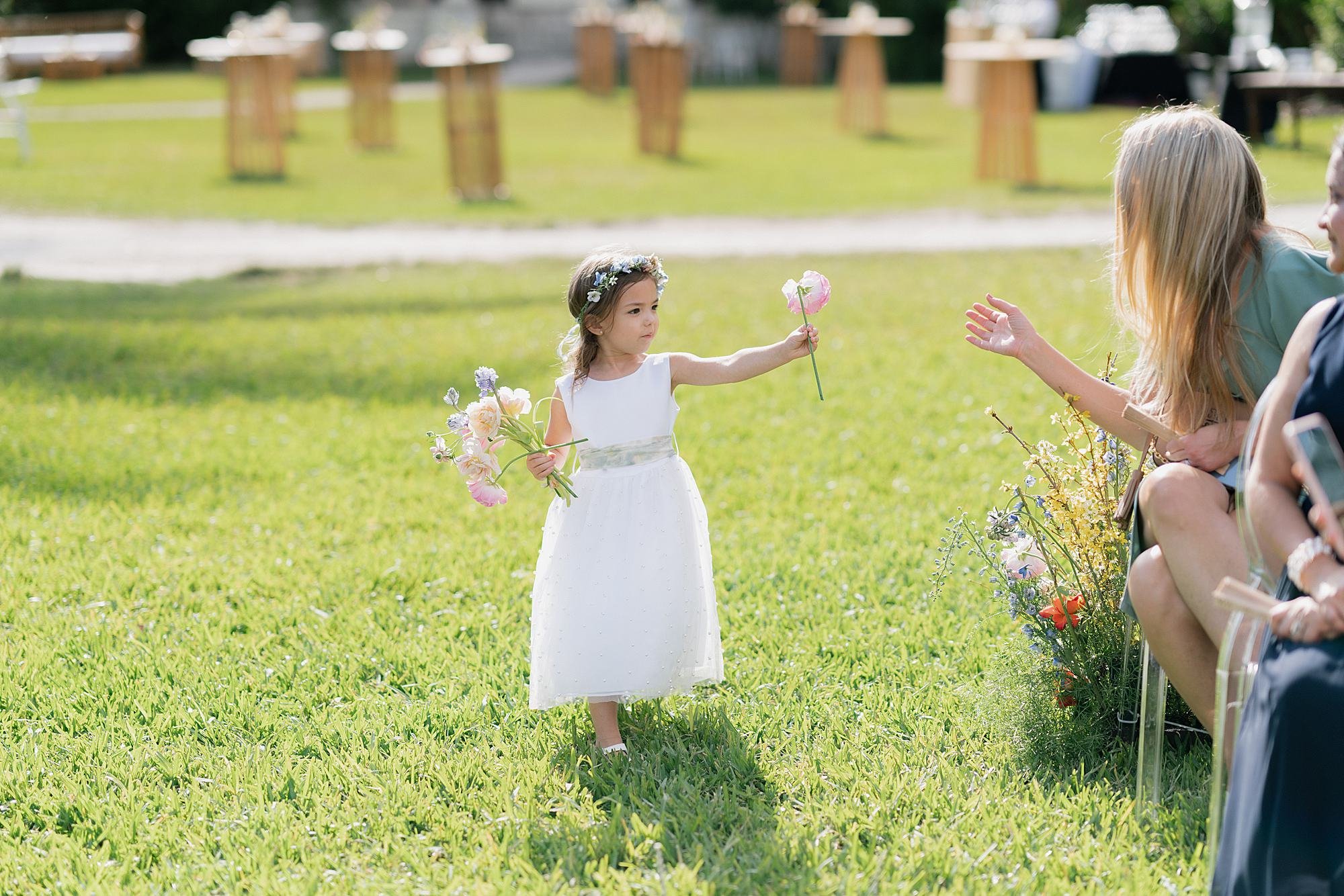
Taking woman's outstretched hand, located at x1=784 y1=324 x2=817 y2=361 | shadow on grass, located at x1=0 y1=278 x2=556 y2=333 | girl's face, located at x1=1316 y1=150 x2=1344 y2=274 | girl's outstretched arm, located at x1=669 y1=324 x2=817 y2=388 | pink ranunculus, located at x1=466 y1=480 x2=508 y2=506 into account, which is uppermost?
girl's face, located at x1=1316 y1=150 x2=1344 y2=274

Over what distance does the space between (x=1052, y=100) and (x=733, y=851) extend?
69.9ft

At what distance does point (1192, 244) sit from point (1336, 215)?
1.83ft

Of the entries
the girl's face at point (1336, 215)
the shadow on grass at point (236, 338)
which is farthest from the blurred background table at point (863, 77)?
the girl's face at point (1336, 215)

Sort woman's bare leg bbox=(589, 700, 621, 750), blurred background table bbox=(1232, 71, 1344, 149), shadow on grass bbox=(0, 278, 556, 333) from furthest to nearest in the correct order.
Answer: blurred background table bbox=(1232, 71, 1344, 149)
shadow on grass bbox=(0, 278, 556, 333)
woman's bare leg bbox=(589, 700, 621, 750)

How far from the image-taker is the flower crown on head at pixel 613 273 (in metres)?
3.29

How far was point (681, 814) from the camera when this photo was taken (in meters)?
3.08

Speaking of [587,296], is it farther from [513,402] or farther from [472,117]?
[472,117]

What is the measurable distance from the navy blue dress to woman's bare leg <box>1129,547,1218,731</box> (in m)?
0.48

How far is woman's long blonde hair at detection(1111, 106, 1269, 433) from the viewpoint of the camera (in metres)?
2.96

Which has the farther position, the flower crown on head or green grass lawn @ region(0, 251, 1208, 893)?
the flower crown on head

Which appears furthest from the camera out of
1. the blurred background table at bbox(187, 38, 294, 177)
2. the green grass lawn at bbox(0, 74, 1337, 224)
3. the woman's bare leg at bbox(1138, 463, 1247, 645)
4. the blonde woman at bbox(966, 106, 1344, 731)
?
the blurred background table at bbox(187, 38, 294, 177)

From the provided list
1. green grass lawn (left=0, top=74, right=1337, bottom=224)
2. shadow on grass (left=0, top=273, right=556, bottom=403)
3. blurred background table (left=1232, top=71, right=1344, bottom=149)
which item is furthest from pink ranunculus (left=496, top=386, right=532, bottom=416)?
blurred background table (left=1232, top=71, right=1344, bottom=149)

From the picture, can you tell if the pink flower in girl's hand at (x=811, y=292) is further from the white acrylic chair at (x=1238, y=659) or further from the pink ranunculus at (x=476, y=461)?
the white acrylic chair at (x=1238, y=659)

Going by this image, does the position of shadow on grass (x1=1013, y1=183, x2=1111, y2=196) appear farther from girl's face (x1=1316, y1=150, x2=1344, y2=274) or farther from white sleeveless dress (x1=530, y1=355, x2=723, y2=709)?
girl's face (x1=1316, y1=150, x2=1344, y2=274)
